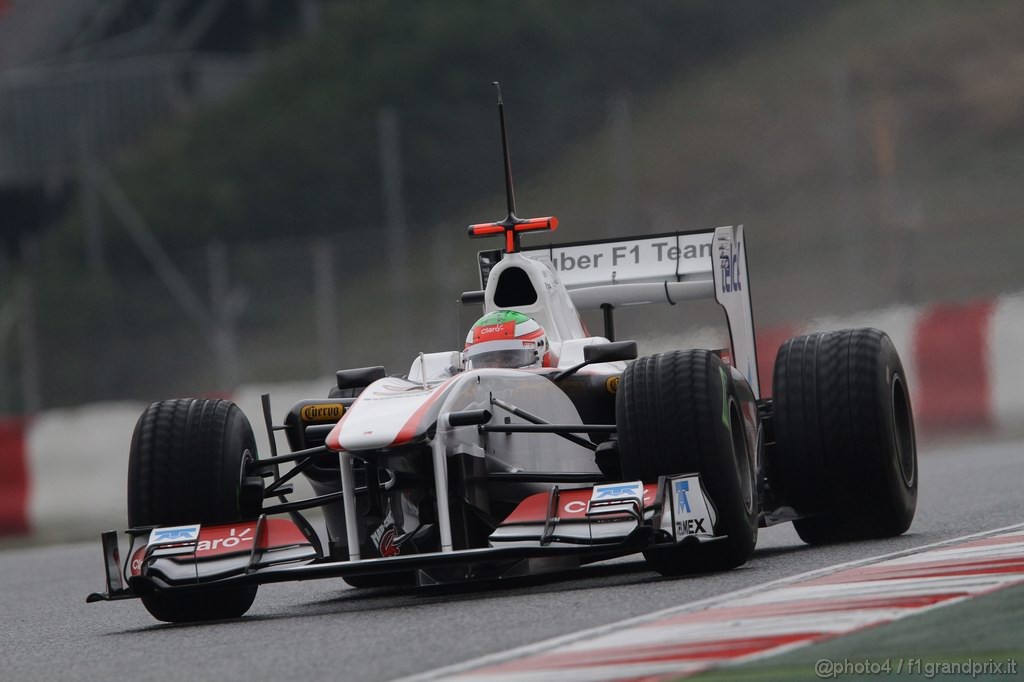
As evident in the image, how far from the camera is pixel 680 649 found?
5480 millimetres

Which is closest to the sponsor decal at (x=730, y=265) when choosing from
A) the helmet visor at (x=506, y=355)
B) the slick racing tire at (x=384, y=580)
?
the helmet visor at (x=506, y=355)

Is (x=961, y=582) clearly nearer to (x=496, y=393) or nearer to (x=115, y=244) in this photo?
(x=496, y=393)

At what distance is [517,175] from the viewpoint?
2522cm

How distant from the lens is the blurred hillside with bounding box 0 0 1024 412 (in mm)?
22172

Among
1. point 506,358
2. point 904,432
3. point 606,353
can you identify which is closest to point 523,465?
point 606,353

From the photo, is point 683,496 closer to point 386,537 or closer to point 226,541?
point 386,537

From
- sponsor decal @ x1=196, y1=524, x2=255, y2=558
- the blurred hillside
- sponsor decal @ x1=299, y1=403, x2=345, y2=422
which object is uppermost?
the blurred hillside

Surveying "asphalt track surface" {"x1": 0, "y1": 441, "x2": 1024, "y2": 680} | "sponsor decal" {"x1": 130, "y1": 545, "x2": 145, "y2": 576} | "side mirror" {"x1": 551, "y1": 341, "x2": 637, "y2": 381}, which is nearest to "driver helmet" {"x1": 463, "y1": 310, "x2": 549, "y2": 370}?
"side mirror" {"x1": 551, "y1": 341, "x2": 637, "y2": 381}

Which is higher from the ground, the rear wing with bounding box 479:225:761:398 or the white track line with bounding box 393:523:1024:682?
the rear wing with bounding box 479:225:761:398

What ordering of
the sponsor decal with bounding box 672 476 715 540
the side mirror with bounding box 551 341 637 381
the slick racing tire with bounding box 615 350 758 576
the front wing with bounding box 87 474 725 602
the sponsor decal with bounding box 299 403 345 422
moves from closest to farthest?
1. the front wing with bounding box 87 474 725 602
2. the sponsor decal with bounding box 672 476 715 540
3. the slick racing tire with bounding box 615 350 758 576
4. the side mirror with bounding box 551 341 637 381
5. the sponsor decal with bounding box 299 403 345 422

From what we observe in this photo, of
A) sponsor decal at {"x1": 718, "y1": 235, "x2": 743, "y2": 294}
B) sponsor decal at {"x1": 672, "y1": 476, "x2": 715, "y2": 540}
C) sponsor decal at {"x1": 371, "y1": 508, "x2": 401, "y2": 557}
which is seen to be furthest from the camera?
sponsor decal at {"x1": 718, "y1": 235, "x2": 743, "y2": 294}

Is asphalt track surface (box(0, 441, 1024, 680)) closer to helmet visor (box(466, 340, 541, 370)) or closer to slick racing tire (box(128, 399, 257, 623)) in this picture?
slick racing tire (box(128, 399, 257, 623))

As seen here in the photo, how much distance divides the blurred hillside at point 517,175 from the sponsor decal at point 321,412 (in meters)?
9.12

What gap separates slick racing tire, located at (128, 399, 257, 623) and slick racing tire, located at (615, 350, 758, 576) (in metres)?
1.94
